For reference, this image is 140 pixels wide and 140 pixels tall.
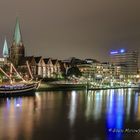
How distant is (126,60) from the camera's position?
11994cm

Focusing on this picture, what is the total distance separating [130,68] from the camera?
11438cm

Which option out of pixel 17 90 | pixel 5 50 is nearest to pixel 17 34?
pixel 5 50

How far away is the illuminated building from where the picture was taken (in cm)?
11356

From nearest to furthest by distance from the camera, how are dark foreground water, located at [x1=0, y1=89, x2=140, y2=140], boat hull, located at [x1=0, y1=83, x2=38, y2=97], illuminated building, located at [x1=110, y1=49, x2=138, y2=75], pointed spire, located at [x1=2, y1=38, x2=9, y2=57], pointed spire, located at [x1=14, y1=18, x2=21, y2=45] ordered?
dark foreground water, located at [x1=0, y1=89, x2=140, y2=140] → boat hull, located at [x1=0, y1=83, x2=38, y2=97] → pointed spire, located at [x1=14, y1=18, x2=21, y2=45] → pointed spire, located at [x1=2, y1=38, x2=9, y2=57] → illuminated building, located at [x1=110, y1=49, x2=138, y2=75]

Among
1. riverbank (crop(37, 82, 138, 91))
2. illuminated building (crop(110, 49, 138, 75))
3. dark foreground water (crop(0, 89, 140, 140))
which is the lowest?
dark foreground water (crop(0, 89, 140, 140))

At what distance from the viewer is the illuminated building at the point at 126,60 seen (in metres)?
114

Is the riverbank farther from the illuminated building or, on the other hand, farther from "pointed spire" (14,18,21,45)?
the illuminated building

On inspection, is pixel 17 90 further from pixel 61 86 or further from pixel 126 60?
pixel 126 60

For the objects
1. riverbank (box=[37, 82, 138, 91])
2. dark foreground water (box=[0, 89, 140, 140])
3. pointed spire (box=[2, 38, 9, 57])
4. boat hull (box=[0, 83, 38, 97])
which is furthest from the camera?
pointed spire (box=[2, 38, 9, 57])

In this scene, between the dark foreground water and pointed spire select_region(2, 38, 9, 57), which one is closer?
the dark foreground water

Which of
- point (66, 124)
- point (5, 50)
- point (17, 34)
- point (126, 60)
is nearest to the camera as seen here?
point (66, 124)

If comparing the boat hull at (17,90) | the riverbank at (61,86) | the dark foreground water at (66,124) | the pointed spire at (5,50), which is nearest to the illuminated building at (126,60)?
the pointed spire at (5,50)

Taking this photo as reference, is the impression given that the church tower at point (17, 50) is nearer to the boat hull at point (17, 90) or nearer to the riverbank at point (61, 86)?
the riverbank at point (61, 86)

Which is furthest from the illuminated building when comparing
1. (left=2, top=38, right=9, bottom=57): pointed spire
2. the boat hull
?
the boat hull
